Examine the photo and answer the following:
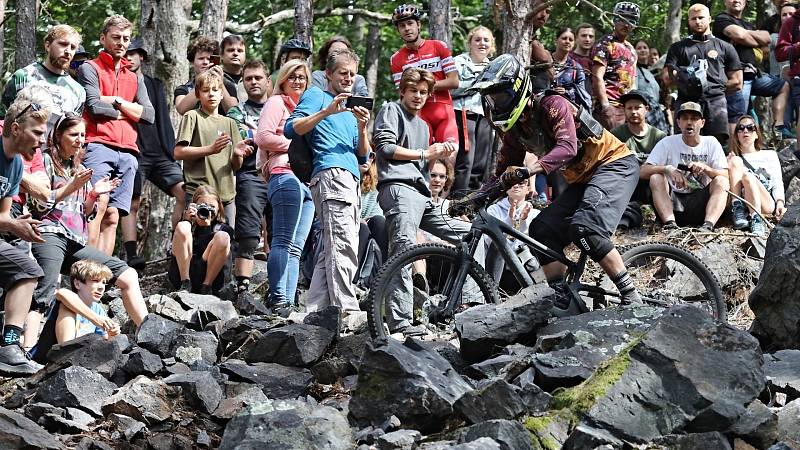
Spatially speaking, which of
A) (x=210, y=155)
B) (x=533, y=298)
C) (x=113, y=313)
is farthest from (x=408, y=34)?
(x=533, y=298)

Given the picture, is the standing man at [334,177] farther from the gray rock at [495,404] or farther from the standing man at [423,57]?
the gray rock at [495,404]

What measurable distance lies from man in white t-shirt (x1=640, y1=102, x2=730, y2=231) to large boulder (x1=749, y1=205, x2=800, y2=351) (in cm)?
360

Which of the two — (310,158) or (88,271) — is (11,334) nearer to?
(88,271)

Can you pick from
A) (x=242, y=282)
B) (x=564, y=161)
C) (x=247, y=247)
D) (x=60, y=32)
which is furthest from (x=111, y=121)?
(x=564, y=161)

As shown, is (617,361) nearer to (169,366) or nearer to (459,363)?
(459,363)

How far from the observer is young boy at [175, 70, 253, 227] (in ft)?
36.1

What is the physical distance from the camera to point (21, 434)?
6.94 meters

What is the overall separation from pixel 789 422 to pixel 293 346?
354 cm

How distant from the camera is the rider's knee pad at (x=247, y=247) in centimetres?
1089

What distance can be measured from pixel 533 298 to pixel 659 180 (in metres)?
4.51

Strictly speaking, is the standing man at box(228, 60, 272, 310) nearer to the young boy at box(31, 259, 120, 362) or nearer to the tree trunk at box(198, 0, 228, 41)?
the young boy at box(31, 259, 120, 362)

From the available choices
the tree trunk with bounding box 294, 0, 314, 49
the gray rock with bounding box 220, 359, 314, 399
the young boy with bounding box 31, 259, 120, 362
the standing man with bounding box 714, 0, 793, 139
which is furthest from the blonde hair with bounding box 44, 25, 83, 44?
the standing man with bounding box 714, 0, 793, 139

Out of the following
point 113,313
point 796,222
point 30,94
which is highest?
point 30,94

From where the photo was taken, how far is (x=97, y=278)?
8.93 m
